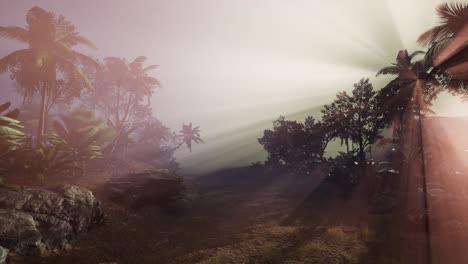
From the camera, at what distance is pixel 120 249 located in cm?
891

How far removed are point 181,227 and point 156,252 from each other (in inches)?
147

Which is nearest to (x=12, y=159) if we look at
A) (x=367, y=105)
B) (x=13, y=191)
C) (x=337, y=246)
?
(x=13, y=191)

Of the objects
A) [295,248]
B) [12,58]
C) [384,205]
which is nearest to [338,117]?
[384,205]

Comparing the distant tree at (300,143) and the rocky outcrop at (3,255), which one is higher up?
the distant tree at (300,143)

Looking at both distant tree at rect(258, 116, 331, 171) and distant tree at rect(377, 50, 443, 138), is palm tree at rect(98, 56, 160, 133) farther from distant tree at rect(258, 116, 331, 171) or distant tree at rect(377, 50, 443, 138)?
distant tree at rect(377, 50, 443, 138)

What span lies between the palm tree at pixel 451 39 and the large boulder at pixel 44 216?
2075 cm

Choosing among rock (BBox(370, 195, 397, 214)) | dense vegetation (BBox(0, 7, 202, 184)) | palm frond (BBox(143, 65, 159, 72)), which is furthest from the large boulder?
palm frond (BBox(143, 65, 159, 72))

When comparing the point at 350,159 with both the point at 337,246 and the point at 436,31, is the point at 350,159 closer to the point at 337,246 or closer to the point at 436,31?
the point at 436,31

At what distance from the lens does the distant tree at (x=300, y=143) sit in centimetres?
3162

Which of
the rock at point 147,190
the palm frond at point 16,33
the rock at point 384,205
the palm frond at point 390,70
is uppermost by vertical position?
the palm frond at point 16,33

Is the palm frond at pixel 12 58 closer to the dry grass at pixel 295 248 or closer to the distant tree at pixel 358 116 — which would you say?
the dry grass at pixel 295 248

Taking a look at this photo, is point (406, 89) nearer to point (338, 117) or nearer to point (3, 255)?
point (338, 117)

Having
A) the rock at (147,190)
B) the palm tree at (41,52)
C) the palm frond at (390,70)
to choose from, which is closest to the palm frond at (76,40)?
the palm tree at (41,52)

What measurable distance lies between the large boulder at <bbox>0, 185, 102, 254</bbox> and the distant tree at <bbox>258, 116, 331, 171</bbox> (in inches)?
1022
